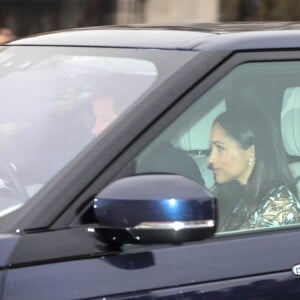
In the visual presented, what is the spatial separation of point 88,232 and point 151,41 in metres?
0.74

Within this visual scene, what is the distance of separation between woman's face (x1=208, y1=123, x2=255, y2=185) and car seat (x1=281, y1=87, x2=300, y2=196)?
0.17 m

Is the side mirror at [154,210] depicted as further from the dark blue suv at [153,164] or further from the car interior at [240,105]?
the car interior at [240,105]

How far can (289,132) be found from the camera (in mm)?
3061

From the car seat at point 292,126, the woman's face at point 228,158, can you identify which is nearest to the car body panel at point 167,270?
the woman's face at point 228,158

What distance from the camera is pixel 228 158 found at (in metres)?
2.90

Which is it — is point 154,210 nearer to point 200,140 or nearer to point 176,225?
point 176,225

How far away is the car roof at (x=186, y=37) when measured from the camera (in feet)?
9.37

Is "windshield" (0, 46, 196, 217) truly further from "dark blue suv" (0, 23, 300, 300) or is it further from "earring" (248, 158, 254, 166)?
"earring" (248, 158, 254, 166)

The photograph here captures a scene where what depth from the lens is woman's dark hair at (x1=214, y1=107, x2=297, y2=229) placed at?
2.86m

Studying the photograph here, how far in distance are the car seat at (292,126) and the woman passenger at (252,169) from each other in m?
0.06

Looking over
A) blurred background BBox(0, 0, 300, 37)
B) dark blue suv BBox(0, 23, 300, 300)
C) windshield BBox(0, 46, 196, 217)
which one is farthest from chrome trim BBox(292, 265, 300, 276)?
blurred background BBox(0, 0, 300, 37)

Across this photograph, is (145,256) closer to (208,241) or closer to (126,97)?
(208,241)

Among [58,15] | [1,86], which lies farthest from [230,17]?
[1,86]

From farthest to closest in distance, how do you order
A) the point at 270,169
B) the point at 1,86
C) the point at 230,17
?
1. the point at 230,17
2. the point at 1,86
3. the point at 270,169
